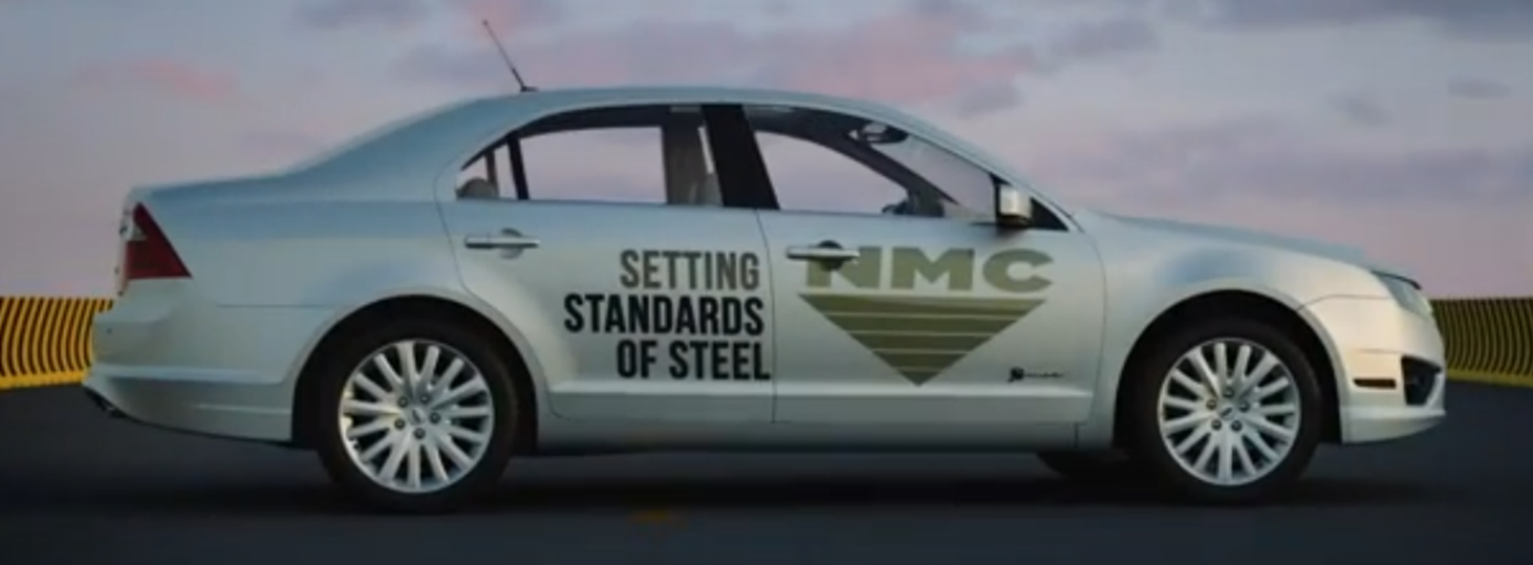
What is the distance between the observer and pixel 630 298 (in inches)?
449

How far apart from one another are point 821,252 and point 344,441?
1929mm

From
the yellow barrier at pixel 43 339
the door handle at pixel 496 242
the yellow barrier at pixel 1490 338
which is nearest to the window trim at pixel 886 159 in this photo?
the door handle at pixel 496 242

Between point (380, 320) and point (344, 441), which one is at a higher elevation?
point (380, 320)

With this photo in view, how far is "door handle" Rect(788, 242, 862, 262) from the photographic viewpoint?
11.5 m

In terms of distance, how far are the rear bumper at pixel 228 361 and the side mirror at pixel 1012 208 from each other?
8.47ft

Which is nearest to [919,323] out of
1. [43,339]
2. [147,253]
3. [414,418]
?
[414,418]

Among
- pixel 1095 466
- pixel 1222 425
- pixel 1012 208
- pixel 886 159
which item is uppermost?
pixel 886 159

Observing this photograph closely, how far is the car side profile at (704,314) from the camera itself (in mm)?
11266

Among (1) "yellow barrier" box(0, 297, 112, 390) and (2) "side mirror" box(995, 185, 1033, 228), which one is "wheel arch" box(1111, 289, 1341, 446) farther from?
(1) "yellow barrier" box(0, 297, 112, 390)

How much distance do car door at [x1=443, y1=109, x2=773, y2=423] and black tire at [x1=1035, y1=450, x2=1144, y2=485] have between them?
2058mm

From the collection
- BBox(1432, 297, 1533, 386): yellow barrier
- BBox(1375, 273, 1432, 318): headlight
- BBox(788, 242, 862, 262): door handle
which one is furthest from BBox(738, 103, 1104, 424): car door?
BBox(1432, 297, 1533, 386): yellow barrier

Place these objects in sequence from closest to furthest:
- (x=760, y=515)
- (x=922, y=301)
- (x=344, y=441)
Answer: (x=344, y=441) < (x=760, y=515) < (x=922, y=301)

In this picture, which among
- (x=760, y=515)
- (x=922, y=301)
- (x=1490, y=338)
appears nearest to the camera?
(x=760, y=515)

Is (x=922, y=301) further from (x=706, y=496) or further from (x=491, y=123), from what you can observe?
(x=491, y=123)
